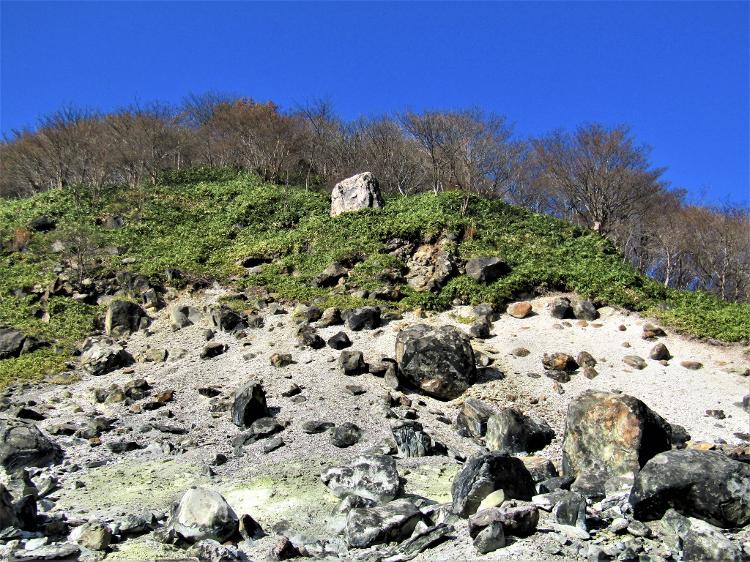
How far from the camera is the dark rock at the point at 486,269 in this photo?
18.9 meters

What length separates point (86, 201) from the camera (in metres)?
27.7

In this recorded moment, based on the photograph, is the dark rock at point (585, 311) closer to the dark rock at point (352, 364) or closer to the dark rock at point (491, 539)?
the dark rock at point (352, 364)

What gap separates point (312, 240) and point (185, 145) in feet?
55.5

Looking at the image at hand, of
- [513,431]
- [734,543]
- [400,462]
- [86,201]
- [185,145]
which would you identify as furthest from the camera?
[185,145]

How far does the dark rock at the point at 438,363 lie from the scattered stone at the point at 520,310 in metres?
4.01

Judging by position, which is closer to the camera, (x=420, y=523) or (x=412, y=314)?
(x=420, y=523)

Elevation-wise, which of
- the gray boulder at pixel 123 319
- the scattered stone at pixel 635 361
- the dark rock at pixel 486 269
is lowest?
the scattered stone at pixel 635 361

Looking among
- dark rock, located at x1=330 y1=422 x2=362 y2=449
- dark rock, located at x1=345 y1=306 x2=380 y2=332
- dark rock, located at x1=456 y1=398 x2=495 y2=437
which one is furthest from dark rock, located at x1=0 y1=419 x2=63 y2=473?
dark rock, located at x1=345 y1=306 x2=380 y2=332

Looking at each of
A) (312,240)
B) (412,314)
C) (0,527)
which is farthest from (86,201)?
(0,527)

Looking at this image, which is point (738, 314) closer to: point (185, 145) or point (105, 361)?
point (105, 361)

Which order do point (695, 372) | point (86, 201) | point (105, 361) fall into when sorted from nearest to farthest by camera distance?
point (695, 372)
point (105, 361)
point (86, 201)

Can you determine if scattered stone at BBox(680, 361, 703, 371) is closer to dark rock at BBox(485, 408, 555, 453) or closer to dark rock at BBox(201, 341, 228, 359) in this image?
dark rock at BBox(485, 408, 555, 453)

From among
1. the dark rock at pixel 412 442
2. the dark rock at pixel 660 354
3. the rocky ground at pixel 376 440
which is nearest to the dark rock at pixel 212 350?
the rocky ground at pixel 376 440

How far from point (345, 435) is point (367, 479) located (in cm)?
227
